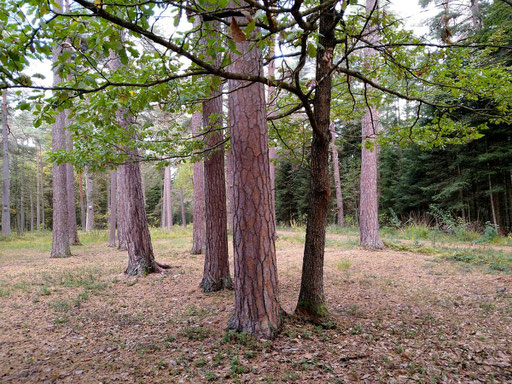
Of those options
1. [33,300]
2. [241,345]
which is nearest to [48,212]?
[33,300]

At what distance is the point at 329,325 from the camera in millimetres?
3529

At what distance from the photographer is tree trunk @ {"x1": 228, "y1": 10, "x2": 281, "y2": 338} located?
327 centimetres

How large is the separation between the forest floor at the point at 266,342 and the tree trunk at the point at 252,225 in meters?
0.28

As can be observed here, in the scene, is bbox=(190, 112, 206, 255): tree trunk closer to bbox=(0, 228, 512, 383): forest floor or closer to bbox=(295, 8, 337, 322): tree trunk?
bbox=(0, 228, 512, 383): forest floor

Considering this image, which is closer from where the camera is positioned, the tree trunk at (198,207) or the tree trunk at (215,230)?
the tree trunk at (215,230)

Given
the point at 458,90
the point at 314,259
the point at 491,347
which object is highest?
the point at 458,90

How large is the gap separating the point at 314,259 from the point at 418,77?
2616mm

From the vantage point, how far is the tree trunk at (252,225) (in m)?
3.27

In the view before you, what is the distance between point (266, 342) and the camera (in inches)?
123

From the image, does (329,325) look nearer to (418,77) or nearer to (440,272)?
(418,77)

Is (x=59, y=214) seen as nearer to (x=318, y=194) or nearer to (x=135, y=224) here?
(x=135, y=224)

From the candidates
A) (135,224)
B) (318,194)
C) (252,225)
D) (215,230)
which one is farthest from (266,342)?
(135,224)

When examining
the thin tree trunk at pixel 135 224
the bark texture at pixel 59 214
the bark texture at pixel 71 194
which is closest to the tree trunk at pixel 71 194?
the bark texture at pixel 71 194

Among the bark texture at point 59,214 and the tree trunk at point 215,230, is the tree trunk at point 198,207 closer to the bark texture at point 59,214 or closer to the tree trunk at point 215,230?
the tree trunk at point 215,230
